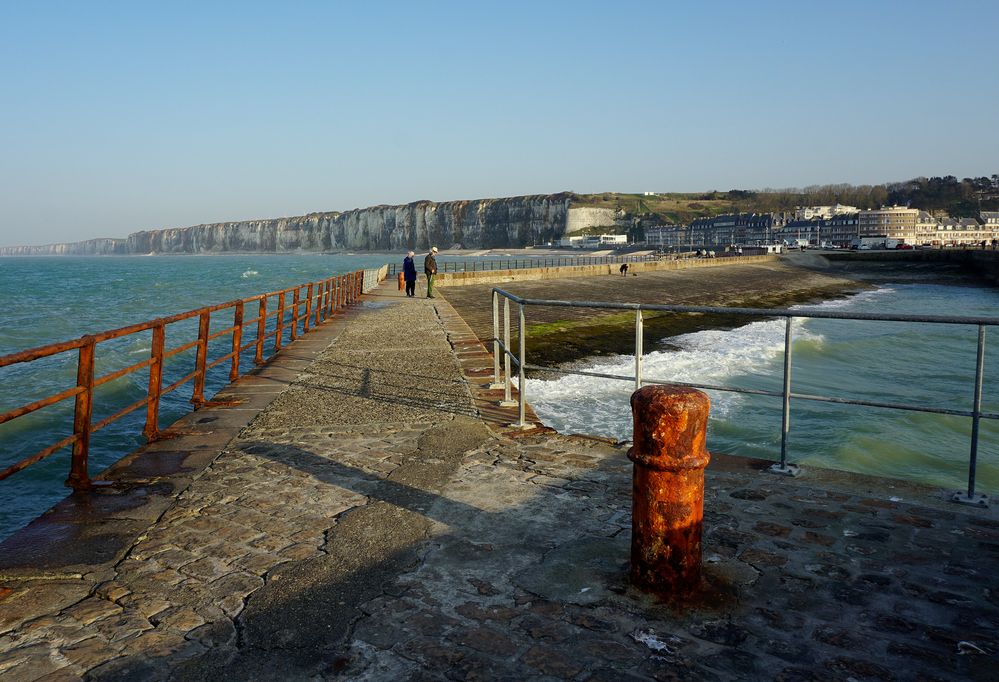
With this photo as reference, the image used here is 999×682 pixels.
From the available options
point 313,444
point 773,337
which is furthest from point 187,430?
point 773,337

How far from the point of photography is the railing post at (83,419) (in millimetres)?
4754

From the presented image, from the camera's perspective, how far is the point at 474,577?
3369 mm

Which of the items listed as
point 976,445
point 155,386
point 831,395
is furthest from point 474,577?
point 831,395

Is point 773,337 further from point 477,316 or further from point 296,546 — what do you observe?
point 296,546

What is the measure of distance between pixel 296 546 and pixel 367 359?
23.2 feet

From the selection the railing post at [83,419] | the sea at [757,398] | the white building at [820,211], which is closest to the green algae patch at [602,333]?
the sea at [757,398]

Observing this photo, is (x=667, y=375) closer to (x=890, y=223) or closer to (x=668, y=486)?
(x=668, y=486)

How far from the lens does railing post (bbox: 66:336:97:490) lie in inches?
187

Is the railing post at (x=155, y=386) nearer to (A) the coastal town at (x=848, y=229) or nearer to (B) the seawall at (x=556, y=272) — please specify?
(B) the seawall at (x=556, y=272)

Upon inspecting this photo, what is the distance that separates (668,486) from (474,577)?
1047mm

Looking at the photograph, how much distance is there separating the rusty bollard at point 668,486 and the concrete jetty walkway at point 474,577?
5.7 inches

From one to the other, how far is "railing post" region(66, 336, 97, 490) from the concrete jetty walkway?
1.02 feet

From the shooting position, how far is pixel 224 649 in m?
2.78

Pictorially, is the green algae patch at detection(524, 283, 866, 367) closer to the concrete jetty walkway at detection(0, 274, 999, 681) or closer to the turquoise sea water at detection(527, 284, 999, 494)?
the turquoise sea water at detection(527, 284, 999, 494)
